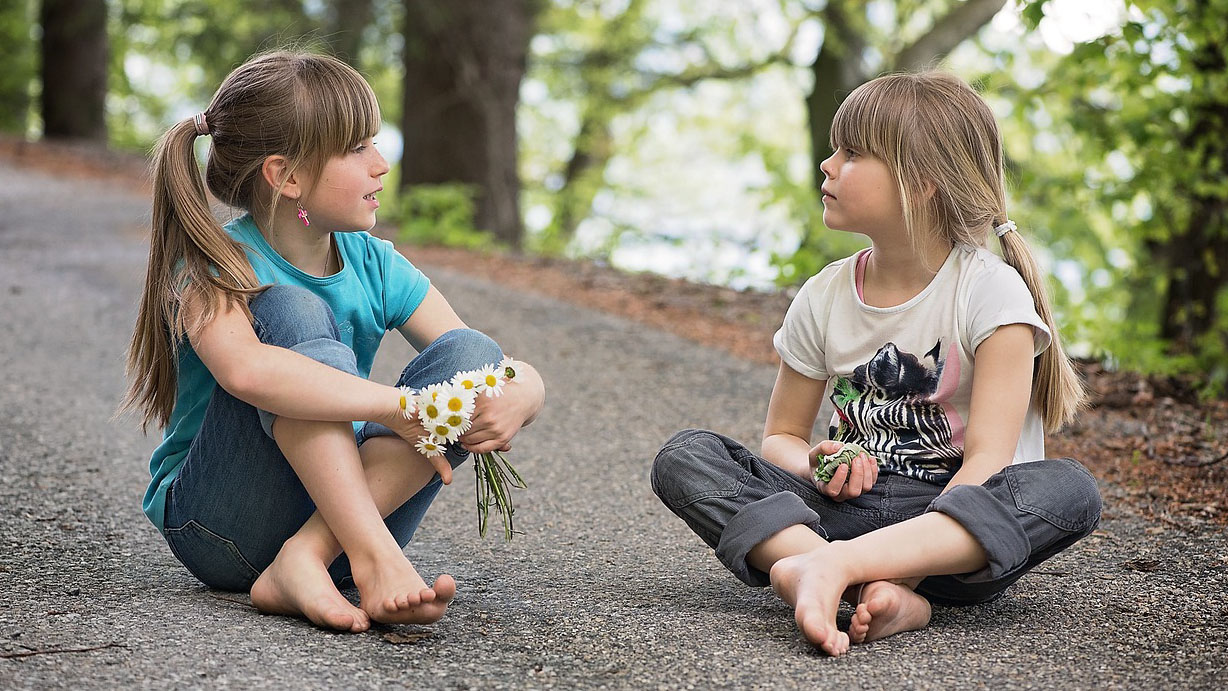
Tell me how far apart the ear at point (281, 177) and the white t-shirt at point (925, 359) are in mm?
1108

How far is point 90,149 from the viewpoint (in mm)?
13070

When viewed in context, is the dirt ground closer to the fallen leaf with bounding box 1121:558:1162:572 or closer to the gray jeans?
the fallen leaf with bounding box 1121:558:1162:572

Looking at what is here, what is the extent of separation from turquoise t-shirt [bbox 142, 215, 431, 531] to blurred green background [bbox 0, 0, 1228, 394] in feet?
2.45

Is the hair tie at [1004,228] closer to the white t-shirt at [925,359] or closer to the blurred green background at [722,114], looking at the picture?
the white t-shirt at [925,359]

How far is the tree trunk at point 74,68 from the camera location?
13953 millimetres

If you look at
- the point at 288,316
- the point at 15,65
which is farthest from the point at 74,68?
the point at 288,316

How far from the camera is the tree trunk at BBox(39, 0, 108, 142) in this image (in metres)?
14.0

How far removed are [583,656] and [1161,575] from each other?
4.31ft

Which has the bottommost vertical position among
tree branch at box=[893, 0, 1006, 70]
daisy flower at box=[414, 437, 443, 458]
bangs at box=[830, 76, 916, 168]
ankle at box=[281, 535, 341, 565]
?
ankle at box=[281, 535, 341, 565]

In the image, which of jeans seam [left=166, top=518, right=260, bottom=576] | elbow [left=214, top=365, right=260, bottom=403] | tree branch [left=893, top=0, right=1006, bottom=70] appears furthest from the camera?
tree branch [left=893, top=0, right=1006, bottom=70]

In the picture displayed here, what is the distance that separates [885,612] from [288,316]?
1164 millimetres

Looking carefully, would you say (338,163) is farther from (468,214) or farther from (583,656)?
(468,214)

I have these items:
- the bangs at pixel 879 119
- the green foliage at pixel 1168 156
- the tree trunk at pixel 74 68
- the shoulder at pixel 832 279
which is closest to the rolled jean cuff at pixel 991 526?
the shoulder at pixel 832 279

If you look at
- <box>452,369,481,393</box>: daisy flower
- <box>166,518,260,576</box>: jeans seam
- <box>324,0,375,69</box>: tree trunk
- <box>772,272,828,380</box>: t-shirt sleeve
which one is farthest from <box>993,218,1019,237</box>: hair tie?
<box>324,0,375,69</box>: tree trunk
